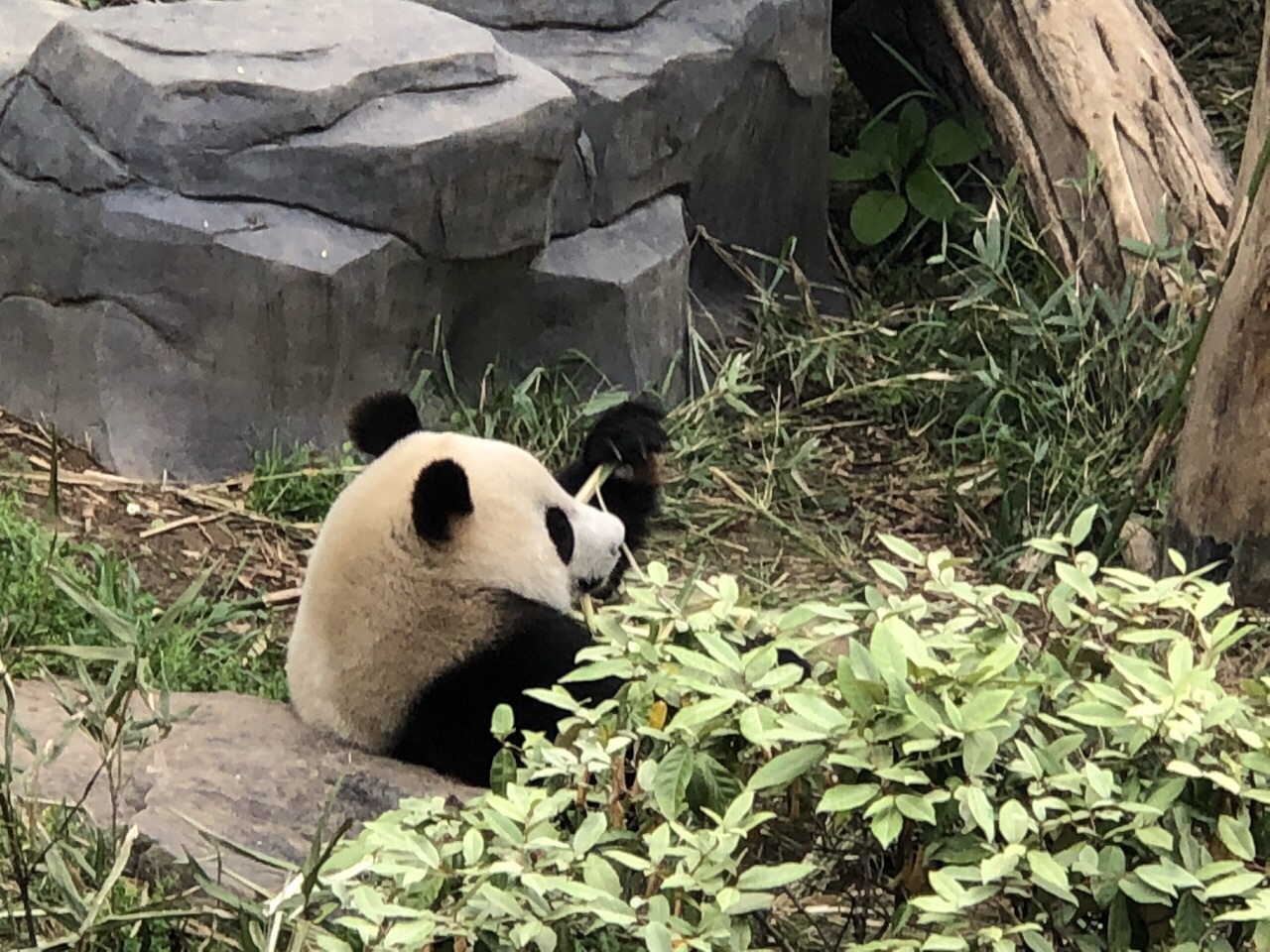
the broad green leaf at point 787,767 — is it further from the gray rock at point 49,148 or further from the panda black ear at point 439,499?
the gray rock at point 49,148

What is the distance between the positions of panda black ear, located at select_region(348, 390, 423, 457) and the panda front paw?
0.58m

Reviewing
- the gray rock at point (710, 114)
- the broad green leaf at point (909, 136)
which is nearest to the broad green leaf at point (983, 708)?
the gray rock at point (710, 114)

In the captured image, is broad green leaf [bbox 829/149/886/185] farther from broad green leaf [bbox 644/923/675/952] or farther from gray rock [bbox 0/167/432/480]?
broad green leaf [bbox 644/923/675/952]

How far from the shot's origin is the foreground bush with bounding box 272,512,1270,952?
1.43 meters

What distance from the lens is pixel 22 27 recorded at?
4.19 m

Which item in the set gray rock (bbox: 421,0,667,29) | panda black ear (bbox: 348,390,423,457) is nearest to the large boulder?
gray rock (bbox: 421,0,667,29)

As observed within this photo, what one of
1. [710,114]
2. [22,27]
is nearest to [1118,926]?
[710,114]

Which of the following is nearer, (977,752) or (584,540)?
(977,752)

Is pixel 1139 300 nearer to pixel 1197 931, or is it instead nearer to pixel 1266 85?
pixel 1266 85

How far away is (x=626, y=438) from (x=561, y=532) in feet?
1.85

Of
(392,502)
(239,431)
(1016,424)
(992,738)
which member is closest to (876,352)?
(1016,424)

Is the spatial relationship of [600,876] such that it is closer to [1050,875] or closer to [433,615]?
[1050,875]

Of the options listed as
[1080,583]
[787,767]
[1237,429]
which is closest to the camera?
[787,767]

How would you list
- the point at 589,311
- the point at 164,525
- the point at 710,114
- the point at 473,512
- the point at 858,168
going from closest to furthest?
1. the point at 473,512
2. the point at 164,525
3. the point at 589,311
4. the point at 710,114
5. the point at 858,168
